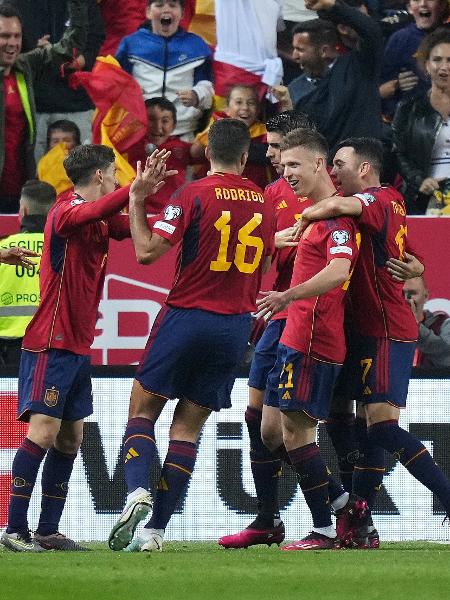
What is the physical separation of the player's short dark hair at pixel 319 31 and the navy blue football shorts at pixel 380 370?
4.22 metres

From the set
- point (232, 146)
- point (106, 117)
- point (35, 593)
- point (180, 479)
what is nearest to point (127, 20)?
point (106, 117)

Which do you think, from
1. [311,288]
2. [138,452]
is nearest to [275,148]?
[311,288]

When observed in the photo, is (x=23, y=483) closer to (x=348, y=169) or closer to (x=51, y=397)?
(x=51, y=397)

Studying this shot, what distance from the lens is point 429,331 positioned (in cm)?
968

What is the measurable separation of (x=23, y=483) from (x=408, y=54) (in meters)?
5.94

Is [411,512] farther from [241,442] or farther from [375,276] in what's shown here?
[375,276]

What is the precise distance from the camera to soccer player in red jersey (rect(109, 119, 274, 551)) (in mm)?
6734

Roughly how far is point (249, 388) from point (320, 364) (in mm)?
990

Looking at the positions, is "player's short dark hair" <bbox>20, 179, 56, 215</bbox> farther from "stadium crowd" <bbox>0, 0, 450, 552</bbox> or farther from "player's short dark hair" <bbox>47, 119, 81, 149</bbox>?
"player's short dark hair" <bbox>47, 119, 81, 149</bbox>

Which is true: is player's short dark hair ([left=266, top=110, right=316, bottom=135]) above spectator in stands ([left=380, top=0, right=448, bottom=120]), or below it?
above

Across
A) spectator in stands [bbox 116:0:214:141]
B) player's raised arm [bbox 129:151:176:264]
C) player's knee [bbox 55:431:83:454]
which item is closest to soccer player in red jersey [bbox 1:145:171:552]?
player's knee [bbox 55:431:83:454]

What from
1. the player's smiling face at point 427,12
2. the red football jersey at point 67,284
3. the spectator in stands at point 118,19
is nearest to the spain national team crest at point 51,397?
the red football jersey at point 67,284

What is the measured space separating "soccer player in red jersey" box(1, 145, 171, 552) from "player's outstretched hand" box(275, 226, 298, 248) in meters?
0.85

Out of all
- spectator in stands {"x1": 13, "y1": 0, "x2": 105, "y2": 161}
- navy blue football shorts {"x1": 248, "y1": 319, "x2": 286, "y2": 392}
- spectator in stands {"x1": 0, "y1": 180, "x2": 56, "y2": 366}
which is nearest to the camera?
navy blue football shorts {"x1": 248, "y1": 319, "x2": 286, "y2": 392}
